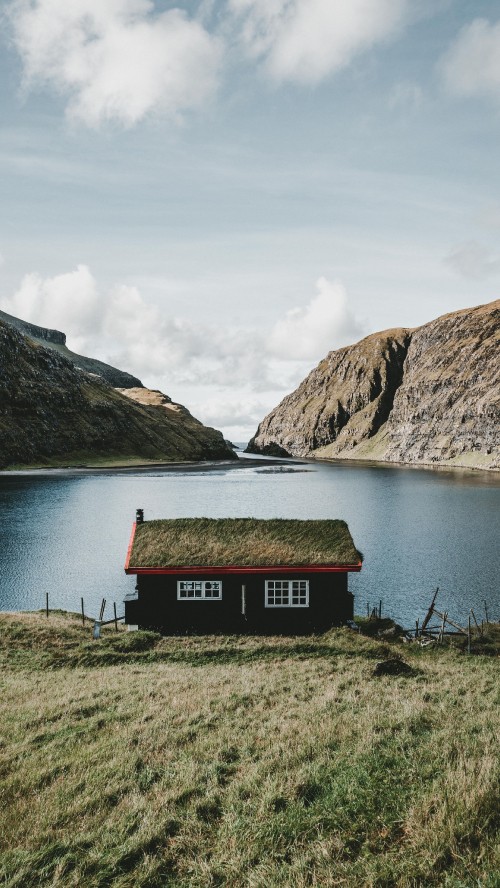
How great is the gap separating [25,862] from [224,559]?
2271 centimetres

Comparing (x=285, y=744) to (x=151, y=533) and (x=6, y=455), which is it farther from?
(x=6, y=455)

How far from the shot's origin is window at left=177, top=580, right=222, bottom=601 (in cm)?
3019

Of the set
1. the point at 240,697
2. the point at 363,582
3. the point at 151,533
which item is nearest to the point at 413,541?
the point at 363,582

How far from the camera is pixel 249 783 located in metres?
9.44

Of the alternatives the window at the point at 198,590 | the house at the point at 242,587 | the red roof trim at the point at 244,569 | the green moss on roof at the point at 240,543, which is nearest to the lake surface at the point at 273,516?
the house at the point at 242,587

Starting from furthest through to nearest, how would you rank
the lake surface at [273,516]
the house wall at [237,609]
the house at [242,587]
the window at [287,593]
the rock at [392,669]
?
the lake surface at [273,516]
the window at [287,593]
the house wall at [237,609]
the house at [242,587]
the rock at [392,669]

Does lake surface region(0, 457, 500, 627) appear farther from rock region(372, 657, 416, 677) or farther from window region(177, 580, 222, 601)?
rock region(372, 657, 416, 677)

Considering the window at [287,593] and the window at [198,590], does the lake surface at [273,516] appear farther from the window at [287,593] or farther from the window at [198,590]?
the window at [198,590]

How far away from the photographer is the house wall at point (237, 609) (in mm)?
29875

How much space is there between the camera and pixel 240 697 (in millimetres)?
15477

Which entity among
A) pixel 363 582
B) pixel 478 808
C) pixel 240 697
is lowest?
pixel 363 582

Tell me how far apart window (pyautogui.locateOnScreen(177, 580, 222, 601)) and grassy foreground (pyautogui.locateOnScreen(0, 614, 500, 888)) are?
Answer: 12029 millimetres

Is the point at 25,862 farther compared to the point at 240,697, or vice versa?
the point at 240,697

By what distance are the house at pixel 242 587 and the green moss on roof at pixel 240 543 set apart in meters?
0.06
